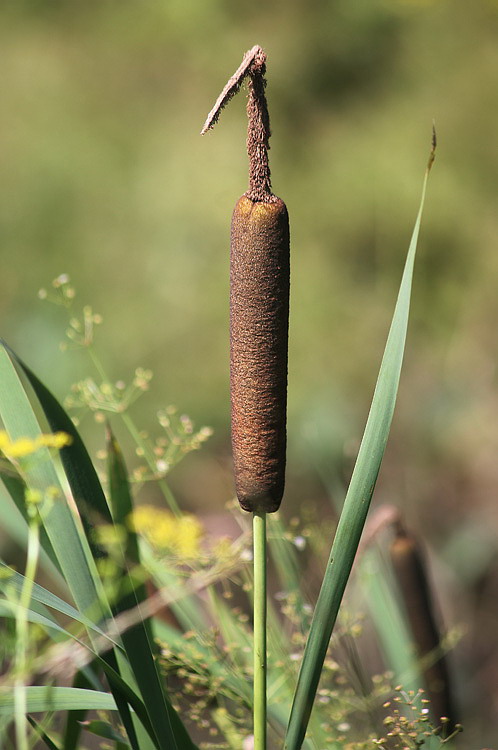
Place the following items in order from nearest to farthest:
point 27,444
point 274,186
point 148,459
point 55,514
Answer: point 27,444 → point 55,514 → point 148,459 → point 274,186

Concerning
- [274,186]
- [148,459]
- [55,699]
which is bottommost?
[55,699]

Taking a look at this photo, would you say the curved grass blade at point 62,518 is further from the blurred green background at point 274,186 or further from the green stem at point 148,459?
the blurred green background at point 274,186

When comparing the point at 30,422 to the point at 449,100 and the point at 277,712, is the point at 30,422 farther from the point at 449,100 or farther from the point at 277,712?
the point at 449,100

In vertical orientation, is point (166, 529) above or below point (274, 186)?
below

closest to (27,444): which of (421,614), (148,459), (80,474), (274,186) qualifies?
(80,474)

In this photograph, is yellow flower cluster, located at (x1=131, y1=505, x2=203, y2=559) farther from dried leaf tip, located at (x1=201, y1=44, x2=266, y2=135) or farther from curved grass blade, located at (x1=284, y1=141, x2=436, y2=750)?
dried leaf tip, located at (x1=201, y1=44, x2=266, y2=135)

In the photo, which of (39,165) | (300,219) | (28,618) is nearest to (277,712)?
(28,618)

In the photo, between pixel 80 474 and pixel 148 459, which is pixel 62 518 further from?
pixel 148 459
